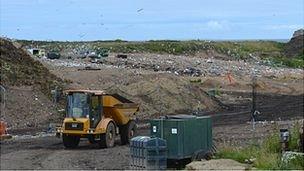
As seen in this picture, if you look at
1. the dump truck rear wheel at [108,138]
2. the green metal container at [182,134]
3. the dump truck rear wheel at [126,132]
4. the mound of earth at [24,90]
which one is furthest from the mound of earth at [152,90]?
the green metal container at [182,134]

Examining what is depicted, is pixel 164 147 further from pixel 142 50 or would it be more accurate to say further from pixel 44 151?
pixel 142 50

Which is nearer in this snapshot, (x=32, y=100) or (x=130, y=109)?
(x=130, y=109)

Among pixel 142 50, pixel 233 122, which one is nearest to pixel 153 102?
pixel 233 122

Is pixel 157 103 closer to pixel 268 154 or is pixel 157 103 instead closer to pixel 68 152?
pixel 68 152

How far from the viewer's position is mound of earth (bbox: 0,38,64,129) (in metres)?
33.5

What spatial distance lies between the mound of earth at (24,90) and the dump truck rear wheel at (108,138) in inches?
362

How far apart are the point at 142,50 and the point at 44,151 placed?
62.0m

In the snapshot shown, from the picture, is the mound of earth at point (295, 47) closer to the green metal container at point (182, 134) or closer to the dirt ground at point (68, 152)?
the dirt ground at point (68, 152)

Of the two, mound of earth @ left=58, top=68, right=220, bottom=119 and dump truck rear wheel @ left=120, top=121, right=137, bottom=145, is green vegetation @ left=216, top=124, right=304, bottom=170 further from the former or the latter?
mound of earth @ left=58, top=68, right=220, bottom=119

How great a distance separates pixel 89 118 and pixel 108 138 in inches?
35.7

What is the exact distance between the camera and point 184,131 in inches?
720

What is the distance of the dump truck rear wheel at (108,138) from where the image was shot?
23.5 meters

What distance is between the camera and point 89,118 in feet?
76.7

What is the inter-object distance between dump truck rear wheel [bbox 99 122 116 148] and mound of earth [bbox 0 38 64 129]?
362 inches
